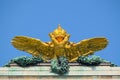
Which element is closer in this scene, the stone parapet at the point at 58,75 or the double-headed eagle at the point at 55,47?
the stone parapet at the point at 58,75

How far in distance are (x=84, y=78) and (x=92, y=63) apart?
5.12 ft

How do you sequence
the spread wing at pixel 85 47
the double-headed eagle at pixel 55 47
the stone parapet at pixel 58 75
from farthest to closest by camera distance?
the spread wing at pixel 85 47
the double-headed eagle at pixel 55 47
the stone parapet at pixel 58 75

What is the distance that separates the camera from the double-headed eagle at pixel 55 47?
120250 millimetres

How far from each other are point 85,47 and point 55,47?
95.8 inches

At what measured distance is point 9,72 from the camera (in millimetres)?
119500

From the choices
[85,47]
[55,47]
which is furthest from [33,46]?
[85,47]

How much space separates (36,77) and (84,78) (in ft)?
12.4

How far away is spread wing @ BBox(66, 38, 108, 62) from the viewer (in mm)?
120375

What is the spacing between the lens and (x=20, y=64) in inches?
4724

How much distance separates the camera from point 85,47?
121 meters

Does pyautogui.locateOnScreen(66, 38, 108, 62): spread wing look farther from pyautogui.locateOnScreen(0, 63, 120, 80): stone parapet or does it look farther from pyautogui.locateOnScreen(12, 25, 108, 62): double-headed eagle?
pyautogui.locateOnScreen(0, 63, 120, 80): stone parapet

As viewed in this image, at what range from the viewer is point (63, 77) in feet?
391

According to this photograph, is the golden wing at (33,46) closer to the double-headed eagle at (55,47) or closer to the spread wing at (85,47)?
the double-headed eagle at (55,47)

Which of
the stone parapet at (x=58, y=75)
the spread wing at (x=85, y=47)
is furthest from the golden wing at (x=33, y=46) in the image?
the spread wing at (x=85, y=47)
